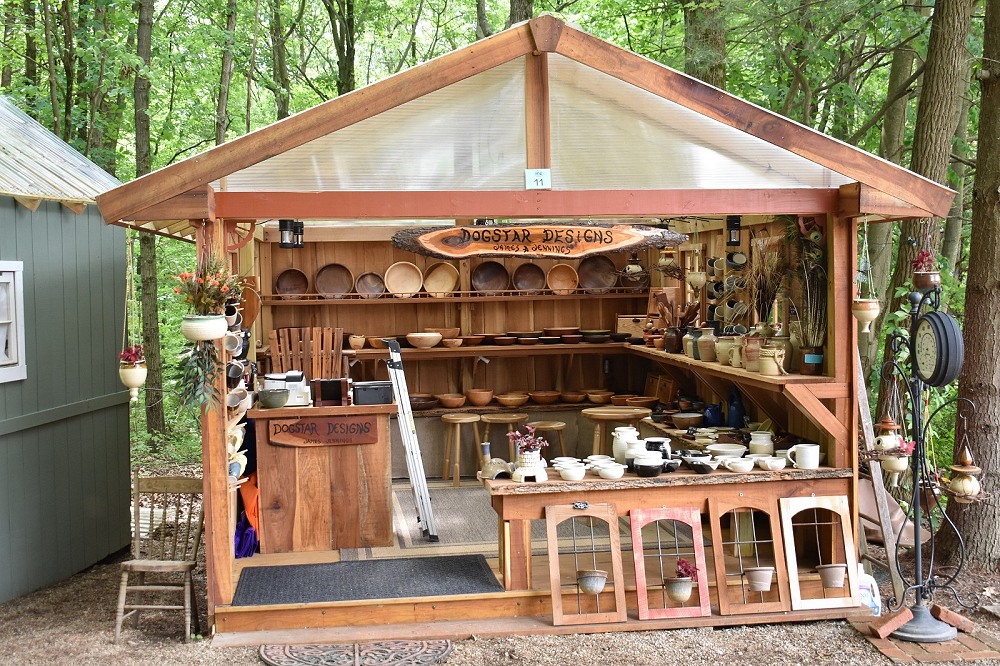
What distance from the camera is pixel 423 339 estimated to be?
963 cm

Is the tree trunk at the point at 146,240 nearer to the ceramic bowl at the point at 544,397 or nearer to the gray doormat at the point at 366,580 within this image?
the ceramic bowl at the point at 544,397

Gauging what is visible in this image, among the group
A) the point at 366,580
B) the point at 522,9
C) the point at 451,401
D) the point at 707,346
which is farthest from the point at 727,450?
the point at 522,9

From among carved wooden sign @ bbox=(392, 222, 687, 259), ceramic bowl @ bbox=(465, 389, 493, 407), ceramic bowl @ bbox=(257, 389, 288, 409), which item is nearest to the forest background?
ceramic bowl @ bbox=(257, 389, 288, 409)

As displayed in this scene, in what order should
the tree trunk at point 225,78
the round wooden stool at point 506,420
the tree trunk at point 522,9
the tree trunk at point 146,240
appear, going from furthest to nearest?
the tree trunk at point 225,78, the tree trunk at point 522,9, the tree trunk at point 146,240, the round wooden stool at point 506,420

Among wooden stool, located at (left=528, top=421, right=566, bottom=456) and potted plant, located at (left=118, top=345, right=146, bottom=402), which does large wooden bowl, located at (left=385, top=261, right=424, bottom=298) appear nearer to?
wooden stool, located at (left=528, top=421, right=566, bottom=456)

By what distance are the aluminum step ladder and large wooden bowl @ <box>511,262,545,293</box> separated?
2930 millimetres

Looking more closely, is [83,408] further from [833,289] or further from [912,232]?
[912,232]

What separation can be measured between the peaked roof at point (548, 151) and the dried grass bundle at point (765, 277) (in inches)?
30.7

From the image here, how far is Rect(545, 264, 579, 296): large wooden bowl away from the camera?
1019 cm

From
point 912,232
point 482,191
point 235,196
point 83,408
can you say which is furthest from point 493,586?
point 912,232

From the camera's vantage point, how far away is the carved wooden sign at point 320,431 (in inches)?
271

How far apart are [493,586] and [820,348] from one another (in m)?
2.66

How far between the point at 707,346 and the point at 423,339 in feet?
10.4

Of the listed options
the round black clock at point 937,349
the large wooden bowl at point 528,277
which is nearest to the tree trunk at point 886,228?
the round black clock at point 937,349
